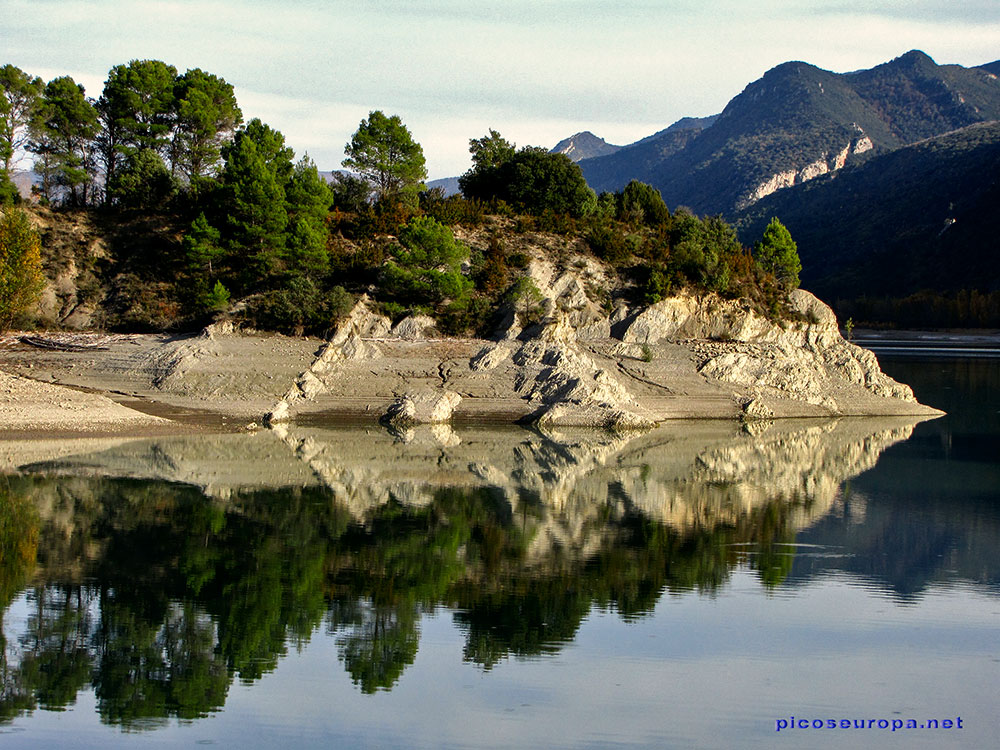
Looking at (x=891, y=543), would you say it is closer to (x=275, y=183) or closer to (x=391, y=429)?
(x=391, y=429)

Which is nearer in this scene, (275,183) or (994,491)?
(994,491)

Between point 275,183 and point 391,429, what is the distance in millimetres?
12188

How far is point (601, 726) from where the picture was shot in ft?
32.9

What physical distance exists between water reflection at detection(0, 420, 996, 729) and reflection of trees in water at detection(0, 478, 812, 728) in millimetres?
47

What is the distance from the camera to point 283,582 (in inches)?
582

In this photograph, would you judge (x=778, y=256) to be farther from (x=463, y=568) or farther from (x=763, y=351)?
(x=463, y=568)

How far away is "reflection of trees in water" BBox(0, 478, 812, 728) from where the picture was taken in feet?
37.9

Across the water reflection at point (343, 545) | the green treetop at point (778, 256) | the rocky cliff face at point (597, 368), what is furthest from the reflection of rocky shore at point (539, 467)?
the green treetop at point (778, 256)

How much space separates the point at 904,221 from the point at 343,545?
456 feet

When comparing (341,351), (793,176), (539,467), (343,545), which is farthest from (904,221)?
(343,545)

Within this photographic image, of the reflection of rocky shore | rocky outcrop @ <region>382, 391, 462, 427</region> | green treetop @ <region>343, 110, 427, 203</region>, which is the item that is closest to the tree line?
green treetop @ <region>343, 110, 427, 203</region>

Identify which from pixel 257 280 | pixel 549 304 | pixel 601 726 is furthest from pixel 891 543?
pixel 257 280

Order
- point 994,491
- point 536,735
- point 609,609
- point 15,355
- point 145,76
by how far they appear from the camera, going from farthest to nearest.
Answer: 1. point 145,76
2. point 15,355
3. point 994,491
4. point 609,609
5. point 536,735

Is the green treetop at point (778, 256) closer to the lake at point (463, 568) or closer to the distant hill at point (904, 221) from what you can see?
the lake at point (463, 568)
